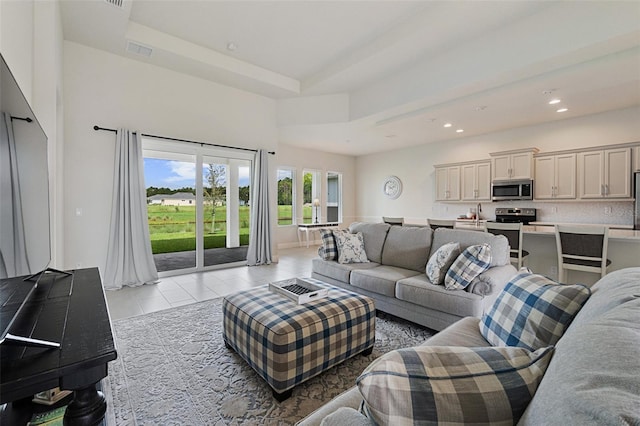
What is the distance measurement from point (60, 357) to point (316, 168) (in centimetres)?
765

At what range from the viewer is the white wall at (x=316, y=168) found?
7.65m

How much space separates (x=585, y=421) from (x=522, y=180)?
6.62 metres

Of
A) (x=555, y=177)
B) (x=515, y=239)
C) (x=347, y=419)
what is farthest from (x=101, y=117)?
(x=555, y=177)

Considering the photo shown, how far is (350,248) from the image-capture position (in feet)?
12.1

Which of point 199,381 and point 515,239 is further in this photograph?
point 515,239

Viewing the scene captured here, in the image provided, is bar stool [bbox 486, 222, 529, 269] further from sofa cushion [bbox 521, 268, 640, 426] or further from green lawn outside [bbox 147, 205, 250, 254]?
green lawn outside [bbox 147, 205, 250, 254]

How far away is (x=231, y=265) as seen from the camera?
546 cm

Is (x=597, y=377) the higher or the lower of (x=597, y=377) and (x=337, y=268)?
the higher

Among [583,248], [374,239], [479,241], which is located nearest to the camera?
[479,241]

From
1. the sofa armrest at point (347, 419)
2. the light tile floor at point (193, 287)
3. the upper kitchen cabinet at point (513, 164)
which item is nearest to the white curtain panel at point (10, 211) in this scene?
the sofa armrest at point (347, 419)

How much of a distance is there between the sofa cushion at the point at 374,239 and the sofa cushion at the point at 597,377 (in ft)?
9.58

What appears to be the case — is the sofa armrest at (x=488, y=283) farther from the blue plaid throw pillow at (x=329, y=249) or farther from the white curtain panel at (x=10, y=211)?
the white curtain panel at (x=10, y=211)

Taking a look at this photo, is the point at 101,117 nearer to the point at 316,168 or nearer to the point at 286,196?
the point at 286,196

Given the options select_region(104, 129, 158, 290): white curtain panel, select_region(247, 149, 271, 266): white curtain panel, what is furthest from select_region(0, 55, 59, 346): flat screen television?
select_region(247, 149, 271, 266): white curtain panel
